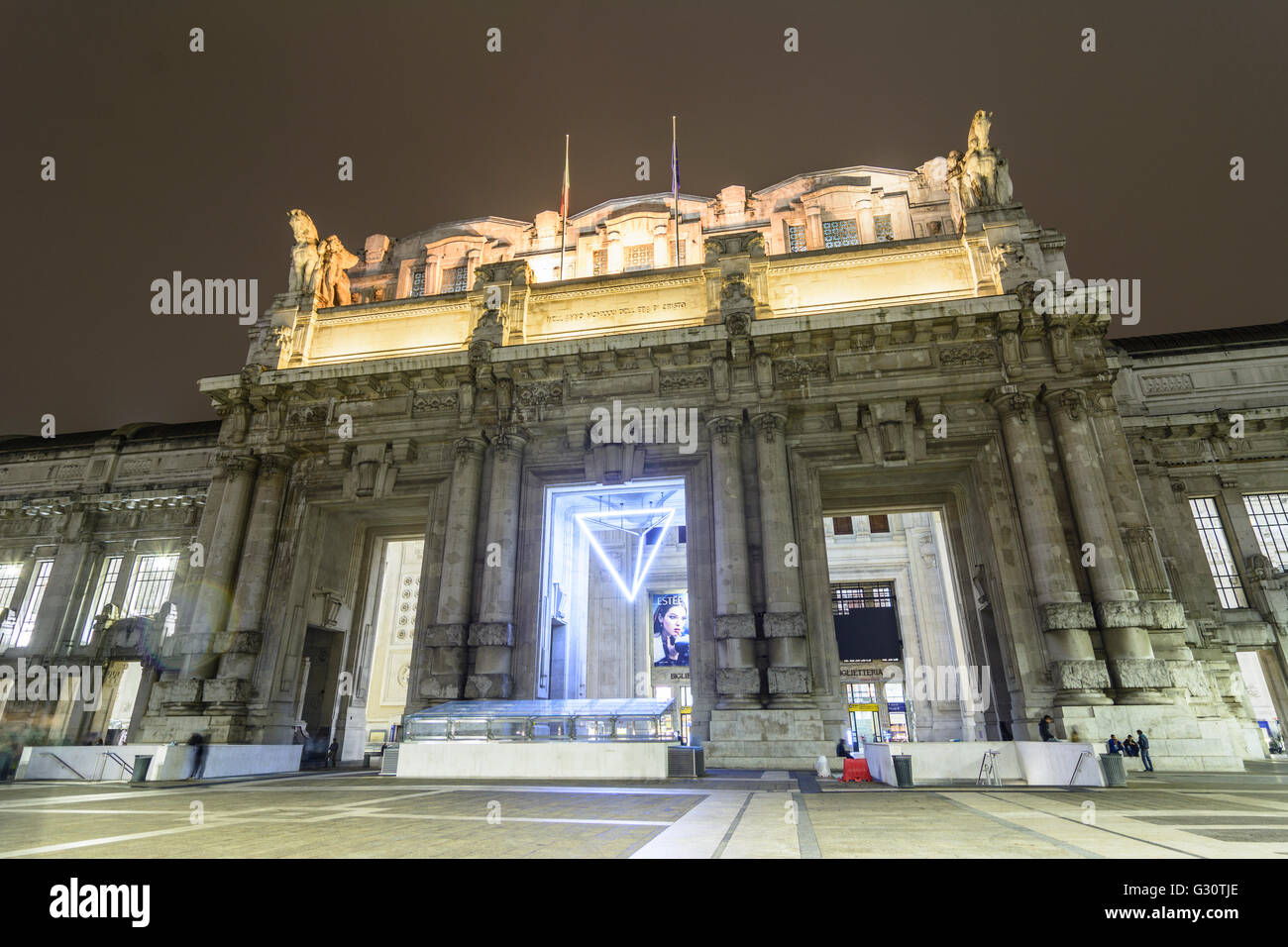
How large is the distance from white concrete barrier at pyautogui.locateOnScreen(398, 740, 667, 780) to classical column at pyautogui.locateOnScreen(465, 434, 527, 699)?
445 centimetres

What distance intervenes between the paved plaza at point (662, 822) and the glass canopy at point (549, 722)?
2362 mm

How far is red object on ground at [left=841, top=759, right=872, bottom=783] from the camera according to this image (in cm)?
1342

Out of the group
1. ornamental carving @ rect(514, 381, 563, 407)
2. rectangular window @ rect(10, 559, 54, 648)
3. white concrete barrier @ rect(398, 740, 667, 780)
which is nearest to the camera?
white concrete barrier @ rect(398, 740, 667, 780)

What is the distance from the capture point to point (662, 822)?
700cm

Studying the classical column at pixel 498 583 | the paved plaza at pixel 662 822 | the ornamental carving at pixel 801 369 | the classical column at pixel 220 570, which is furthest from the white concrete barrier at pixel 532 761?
the ornamental carving at pixel 801 369

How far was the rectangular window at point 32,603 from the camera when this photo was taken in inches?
1185

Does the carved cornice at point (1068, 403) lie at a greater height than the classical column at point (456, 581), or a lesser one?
greater

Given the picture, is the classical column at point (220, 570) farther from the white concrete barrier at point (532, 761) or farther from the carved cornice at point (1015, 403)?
the carved cornice at point (1015, 403)

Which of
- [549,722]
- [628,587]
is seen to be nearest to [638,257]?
[628,587]

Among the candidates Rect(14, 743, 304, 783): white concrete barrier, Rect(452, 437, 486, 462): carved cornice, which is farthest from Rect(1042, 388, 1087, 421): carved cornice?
Rect(14, 743, 304, 783): white concrete barrier

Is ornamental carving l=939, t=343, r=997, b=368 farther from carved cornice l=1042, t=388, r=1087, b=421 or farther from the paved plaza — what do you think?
the paved plaza
